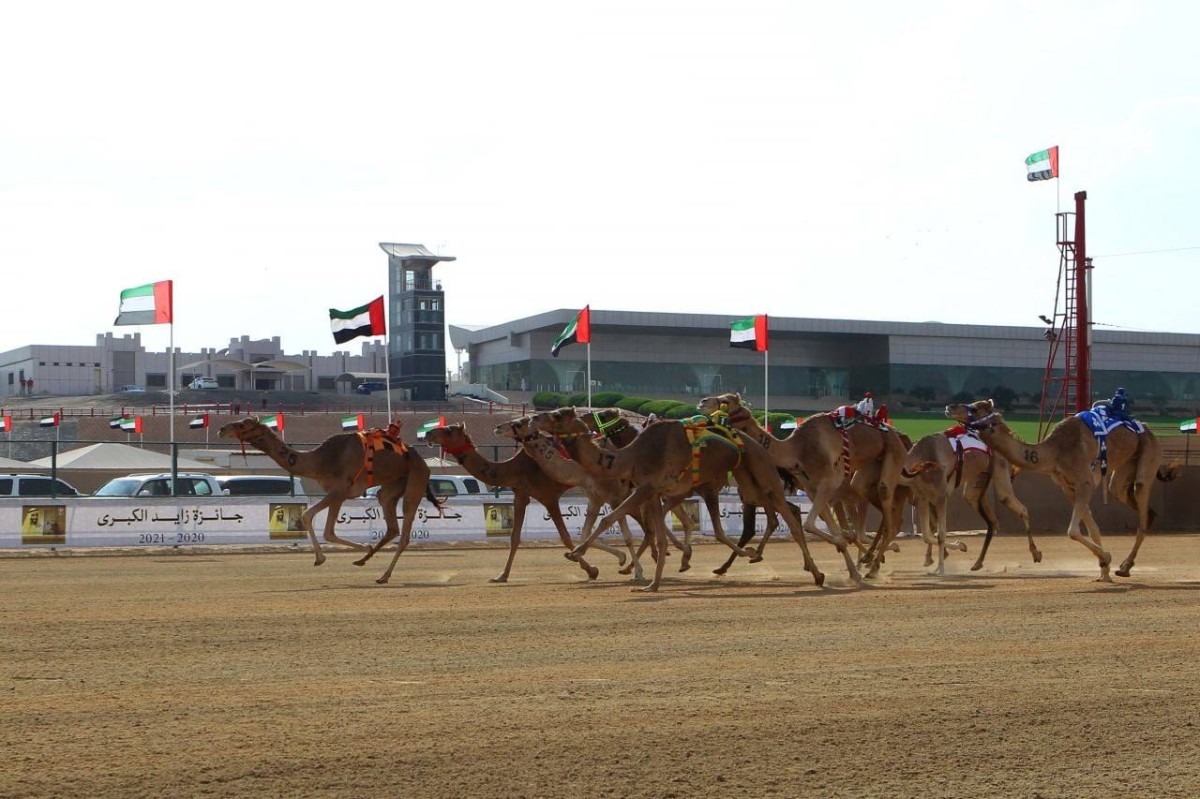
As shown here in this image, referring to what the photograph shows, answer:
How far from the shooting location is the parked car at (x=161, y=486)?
1339 inches

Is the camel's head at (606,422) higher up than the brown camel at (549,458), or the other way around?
the camel's head at (606,422)

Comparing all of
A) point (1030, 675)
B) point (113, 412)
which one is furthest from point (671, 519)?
point (113, 412)

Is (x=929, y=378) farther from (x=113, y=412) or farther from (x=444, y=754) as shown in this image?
(x=444, y=754)

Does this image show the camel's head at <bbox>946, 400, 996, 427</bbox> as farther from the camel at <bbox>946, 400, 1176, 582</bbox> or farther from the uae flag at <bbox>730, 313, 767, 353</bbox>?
the uae flag at <bbox>730, 313, 767, 353</bbox>

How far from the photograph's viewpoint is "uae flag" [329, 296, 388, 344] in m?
45.1

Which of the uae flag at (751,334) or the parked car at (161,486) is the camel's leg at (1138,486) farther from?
the uae flag at (751,334)

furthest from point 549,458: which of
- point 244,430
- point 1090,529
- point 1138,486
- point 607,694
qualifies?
point 607,694

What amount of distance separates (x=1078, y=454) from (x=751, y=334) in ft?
91.2

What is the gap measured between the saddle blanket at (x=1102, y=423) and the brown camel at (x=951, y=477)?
251cm

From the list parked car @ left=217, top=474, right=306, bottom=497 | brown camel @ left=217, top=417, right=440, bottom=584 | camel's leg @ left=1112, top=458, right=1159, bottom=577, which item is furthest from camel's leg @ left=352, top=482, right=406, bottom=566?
parked car @ left=217, top=474, right=306, bottom=497

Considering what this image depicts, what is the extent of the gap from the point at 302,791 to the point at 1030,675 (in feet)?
18.7

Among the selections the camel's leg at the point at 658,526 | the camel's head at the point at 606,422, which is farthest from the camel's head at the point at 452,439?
the camel's leg at the point at 658,526

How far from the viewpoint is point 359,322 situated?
45594 mm

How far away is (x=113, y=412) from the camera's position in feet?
243
